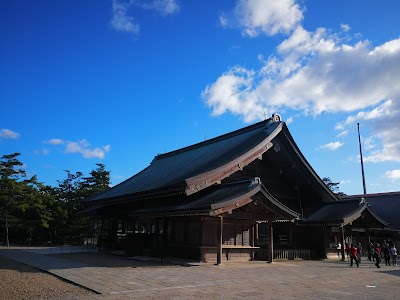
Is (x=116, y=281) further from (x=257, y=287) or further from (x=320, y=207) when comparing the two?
(x=320, y=207)

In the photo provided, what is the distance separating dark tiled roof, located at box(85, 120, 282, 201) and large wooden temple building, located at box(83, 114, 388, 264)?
11cm

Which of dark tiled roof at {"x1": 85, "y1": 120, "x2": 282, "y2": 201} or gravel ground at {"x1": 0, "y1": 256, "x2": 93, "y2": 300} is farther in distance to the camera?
dark tiled roof at {"x1": 85, "y1": 120, "x2": 282, "y2": 201}

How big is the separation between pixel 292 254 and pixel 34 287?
15.0 m

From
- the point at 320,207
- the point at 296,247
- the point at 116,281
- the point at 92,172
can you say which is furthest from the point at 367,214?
the point at 92,172

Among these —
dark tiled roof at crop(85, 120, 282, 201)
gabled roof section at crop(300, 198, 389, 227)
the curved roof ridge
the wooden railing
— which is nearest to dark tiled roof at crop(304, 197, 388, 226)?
gabled roof section at crop(300, 198, 389, 227)

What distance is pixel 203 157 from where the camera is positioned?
22.1 metres

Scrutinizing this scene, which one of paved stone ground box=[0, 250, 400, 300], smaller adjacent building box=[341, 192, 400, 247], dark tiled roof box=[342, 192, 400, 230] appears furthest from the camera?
dark tiled roof box=[342, 192, 400, 230]

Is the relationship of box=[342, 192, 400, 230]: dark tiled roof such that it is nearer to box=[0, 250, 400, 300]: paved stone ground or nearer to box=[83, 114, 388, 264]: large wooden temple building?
box=[83, 114, 388, 264]: large wooden temple building

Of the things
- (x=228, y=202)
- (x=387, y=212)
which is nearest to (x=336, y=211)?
(x=228, y=202)

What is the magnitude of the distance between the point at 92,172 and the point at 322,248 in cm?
3013

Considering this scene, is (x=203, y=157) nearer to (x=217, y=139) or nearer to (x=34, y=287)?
(x=217, y=139)

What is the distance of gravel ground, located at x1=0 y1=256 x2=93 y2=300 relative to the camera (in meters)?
7.45

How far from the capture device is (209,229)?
15883 millimetres

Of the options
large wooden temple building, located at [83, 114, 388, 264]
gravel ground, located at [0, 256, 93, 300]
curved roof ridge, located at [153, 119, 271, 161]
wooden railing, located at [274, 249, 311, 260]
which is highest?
curved roof ridge, located at [153, 119, 271, 161]
